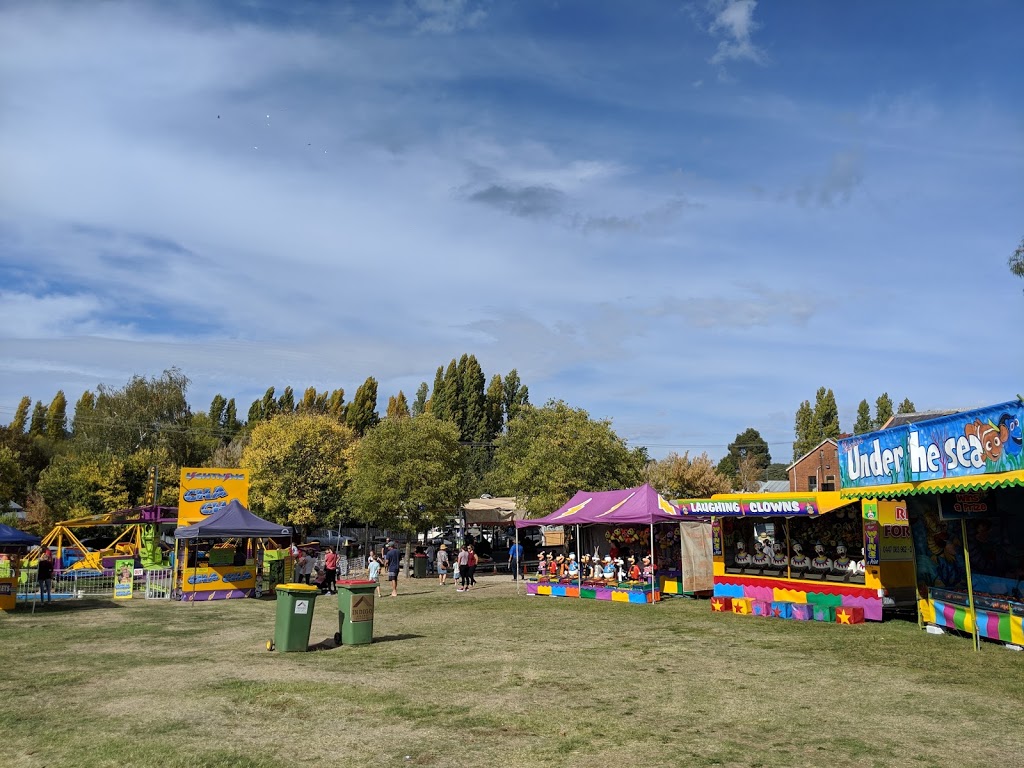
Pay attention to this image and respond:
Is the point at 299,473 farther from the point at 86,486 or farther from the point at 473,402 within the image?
the point at 473,402

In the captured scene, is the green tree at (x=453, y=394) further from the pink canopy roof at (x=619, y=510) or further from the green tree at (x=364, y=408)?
the pink canopy roof at (x=619, y=510)

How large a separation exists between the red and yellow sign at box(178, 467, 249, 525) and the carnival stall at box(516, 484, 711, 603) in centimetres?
986

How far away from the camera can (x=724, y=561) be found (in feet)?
65.7

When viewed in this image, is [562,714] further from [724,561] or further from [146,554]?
[146,554]

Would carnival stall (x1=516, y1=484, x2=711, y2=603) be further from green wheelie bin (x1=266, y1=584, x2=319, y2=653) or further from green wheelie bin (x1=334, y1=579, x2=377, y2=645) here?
green wheelie bin (x1=266, y1=584, x2=319, y2=653)

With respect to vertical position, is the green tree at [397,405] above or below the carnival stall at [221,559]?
above

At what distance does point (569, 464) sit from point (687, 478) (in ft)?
71.9

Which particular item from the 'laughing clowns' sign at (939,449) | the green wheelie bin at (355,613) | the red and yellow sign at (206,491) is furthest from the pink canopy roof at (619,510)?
the red and yellow sign at (206,491)

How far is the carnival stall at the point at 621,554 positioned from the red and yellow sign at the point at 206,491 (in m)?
9.86

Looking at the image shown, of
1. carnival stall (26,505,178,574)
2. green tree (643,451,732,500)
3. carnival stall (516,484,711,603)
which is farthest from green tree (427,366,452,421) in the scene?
carnival stall (516,484,711,603)

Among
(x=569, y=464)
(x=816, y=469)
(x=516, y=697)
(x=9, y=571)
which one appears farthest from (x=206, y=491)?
(x=816, y=469)

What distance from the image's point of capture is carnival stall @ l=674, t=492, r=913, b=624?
1650cm

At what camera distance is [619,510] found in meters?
22.1

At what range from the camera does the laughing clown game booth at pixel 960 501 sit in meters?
12.2
